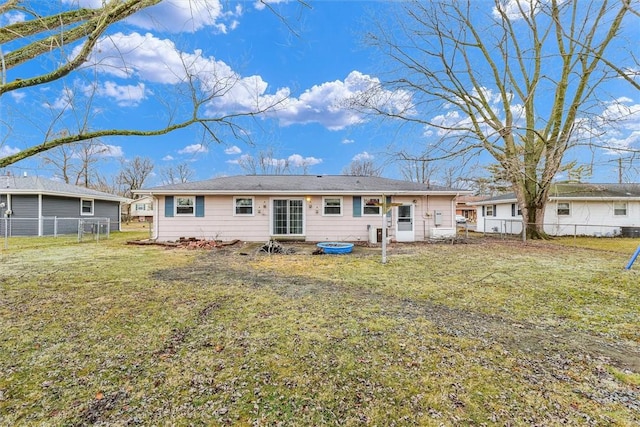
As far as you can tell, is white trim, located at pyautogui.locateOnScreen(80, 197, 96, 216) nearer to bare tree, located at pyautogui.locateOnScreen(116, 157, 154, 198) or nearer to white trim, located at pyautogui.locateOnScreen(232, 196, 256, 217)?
white trim, located at pyautogui.locateOnScreen(232, 196, 256, 217)

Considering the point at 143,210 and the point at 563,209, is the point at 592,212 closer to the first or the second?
the point at 563,209

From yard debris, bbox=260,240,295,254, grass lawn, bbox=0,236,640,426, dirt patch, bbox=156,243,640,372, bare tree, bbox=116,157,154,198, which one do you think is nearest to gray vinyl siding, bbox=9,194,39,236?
grass lawn, bbox=0,236,640,426

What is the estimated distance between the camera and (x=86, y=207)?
1783 centimetres

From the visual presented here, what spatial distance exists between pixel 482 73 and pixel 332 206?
9407mm

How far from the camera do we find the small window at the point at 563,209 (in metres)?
16.8

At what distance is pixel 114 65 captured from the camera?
349cm

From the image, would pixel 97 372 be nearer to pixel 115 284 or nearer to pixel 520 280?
pixel 115 284

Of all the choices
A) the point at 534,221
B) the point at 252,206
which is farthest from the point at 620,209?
the point at 252,206

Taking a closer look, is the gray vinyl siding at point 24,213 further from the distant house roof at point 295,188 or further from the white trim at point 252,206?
the white trim at point 252,206

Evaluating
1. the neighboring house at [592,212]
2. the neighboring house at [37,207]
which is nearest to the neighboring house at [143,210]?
the neighboring house at [37,207]

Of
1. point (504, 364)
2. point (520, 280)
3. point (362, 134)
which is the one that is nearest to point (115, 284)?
point (504, 364)

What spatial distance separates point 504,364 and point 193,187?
1196 centimetres

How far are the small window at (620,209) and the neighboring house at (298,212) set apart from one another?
1147 cm

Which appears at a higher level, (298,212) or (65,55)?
(65,55)
